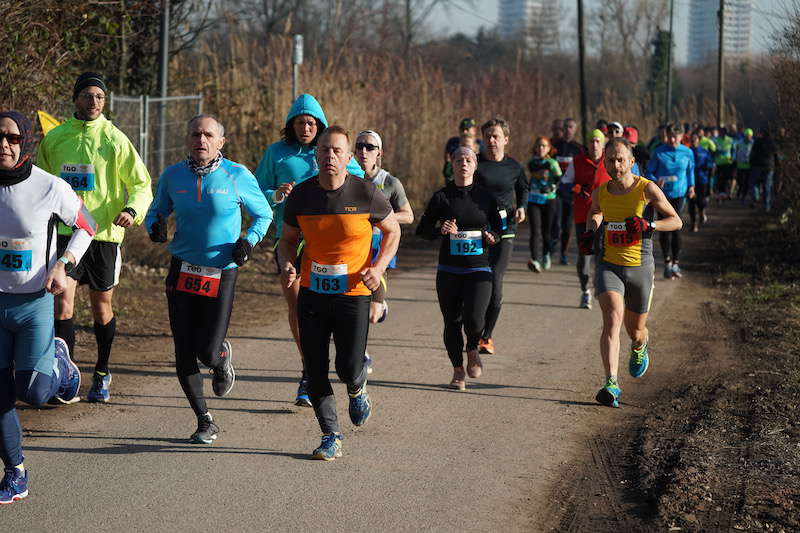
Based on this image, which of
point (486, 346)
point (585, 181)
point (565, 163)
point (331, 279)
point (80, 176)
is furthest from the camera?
point (565, 163)

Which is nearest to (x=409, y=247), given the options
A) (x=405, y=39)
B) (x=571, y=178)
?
(x=571, y=178)

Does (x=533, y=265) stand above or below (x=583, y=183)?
below

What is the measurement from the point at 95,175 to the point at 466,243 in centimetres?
276

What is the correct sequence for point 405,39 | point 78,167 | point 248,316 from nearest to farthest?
point 78,167 < point 248,316 < point 405,39

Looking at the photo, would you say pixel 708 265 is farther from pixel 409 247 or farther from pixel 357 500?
pixel 357 500

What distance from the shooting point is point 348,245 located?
6.36 metres

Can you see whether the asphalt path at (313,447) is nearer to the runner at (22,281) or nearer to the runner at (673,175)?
the runner at (22,281)

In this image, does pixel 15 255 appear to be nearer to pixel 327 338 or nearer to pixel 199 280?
pixel 199 280

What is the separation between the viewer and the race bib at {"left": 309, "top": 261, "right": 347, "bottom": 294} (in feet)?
20.7

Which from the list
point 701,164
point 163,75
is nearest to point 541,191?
point 163,75

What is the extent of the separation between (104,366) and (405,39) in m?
43.2

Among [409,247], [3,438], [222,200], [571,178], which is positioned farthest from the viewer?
[409,247]

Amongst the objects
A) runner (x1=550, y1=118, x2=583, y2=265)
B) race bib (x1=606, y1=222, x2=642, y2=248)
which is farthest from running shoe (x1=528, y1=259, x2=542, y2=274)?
race bib (x1=606, y1=222, x2=642, y2=248)

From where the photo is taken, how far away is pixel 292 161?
7.96m
